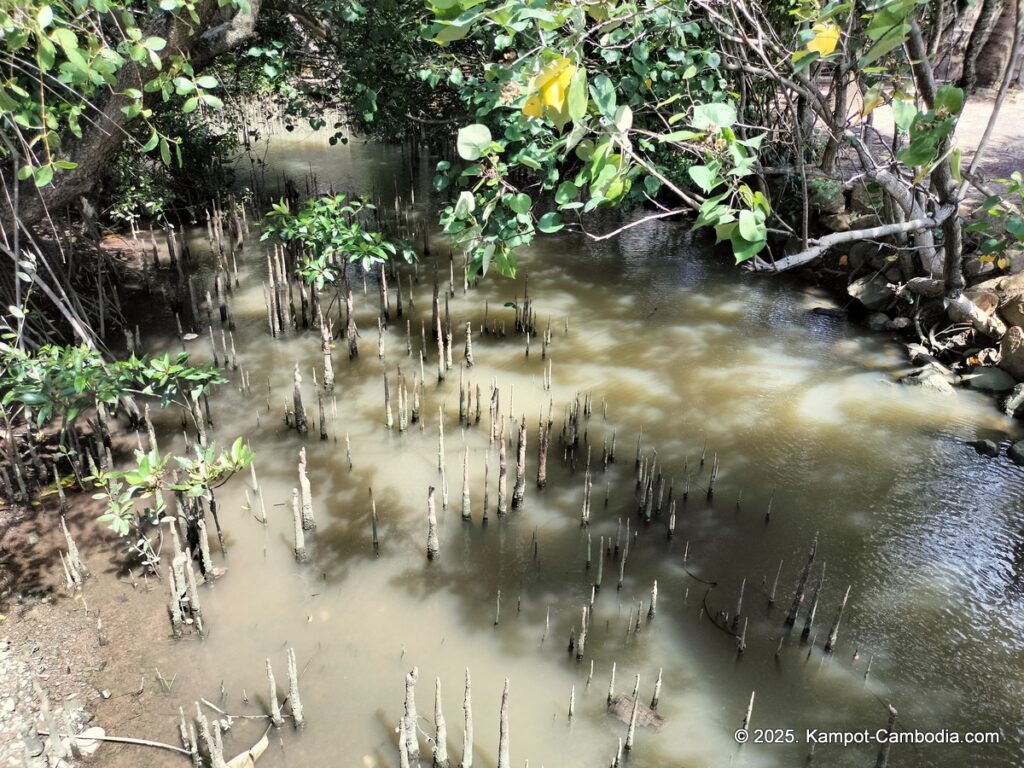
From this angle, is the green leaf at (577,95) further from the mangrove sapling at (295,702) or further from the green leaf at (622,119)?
the mangrove sapling at (295,702)

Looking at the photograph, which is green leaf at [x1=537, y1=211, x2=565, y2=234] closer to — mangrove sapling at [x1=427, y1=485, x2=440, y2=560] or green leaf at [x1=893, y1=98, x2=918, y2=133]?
green leaf at [x1=893, y1=98, x2=918, y2=133]

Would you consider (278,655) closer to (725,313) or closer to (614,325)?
(614,325)

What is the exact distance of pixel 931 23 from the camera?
653cm

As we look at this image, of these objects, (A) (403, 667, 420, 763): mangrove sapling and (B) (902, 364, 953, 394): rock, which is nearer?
(A) (403, 667, 420, 763): mangrove sapling

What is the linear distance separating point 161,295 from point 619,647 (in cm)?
585

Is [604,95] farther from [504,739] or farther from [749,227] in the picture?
[504,739]

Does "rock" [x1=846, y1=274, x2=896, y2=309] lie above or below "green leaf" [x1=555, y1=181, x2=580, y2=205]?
below

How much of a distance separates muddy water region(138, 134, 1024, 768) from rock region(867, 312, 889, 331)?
0.26 meters

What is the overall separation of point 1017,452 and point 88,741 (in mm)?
5899

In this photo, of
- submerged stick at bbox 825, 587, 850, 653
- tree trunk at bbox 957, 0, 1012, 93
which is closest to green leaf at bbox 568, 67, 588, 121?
submerged stick at bbox 825, 587, 850, 653

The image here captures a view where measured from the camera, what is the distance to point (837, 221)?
25.3ft

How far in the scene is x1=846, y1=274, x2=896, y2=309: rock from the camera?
7.01m

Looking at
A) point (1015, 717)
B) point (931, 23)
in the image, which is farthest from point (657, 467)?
point (931, 23)

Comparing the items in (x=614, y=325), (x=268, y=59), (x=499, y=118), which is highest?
(x=268, y=59)
